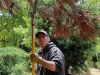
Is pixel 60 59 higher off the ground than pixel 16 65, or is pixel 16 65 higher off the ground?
pixel 60 59

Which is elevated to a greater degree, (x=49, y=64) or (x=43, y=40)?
(x=43, y=40)

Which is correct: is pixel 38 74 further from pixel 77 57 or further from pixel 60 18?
pixel 77 57

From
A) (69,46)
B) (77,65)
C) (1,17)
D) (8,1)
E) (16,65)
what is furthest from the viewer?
(1,17)

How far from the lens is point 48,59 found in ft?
8.86

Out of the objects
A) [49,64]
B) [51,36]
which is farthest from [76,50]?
[49,64]

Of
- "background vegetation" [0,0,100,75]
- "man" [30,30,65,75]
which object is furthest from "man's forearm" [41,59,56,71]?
"background vegetation" [0,0,100,75]

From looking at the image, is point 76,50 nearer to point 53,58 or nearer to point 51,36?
point 51,36

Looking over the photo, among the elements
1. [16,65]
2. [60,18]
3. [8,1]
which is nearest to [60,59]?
[60,18]

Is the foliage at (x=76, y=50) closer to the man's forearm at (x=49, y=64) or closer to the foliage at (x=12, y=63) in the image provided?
the foliage at (x=12, y=63)

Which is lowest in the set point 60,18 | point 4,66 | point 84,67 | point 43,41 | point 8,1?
point 84,67

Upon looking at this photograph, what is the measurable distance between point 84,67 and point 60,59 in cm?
649

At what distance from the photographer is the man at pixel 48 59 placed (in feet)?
8.20

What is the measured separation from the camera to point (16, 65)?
516 centimetres

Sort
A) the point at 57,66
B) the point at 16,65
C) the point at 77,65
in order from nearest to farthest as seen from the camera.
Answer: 1. the point at 57,66
2. the point at 16,65
3. the point at 77,65
